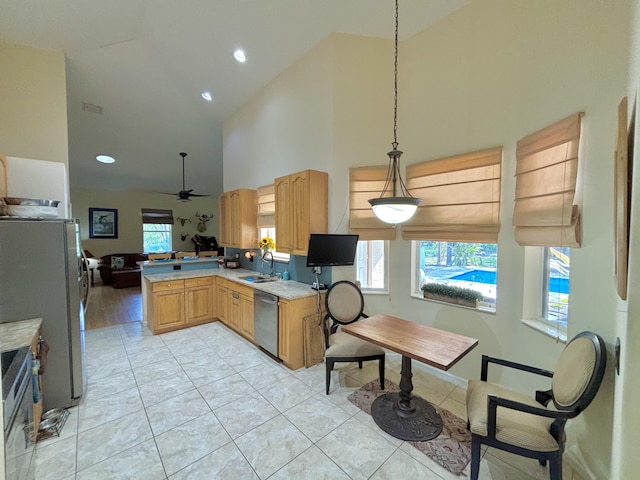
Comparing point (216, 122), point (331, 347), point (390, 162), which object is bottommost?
point (331, 347)

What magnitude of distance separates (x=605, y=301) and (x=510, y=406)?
884 millimetres

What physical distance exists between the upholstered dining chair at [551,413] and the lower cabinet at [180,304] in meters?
4.00

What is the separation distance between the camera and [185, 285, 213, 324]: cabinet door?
426cm

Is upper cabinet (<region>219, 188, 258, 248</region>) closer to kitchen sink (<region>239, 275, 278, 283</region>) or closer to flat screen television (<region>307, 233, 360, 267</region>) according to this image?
kitchen sink (<region>239, 275, 278, 283</region>)

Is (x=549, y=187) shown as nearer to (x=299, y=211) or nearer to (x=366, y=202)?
(x=366, y=202)

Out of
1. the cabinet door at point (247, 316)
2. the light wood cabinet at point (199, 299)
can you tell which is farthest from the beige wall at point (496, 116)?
the light wood cabinet at point (199, 299)

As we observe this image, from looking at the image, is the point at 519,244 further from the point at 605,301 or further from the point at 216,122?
the point at 216,122

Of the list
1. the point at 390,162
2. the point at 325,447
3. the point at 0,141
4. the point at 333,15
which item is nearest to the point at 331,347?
the point at 325,447

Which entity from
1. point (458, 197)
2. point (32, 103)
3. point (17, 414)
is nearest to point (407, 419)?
point (458, 197)

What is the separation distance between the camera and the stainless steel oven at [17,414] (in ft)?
3.84

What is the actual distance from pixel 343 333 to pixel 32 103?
4547 millimetres

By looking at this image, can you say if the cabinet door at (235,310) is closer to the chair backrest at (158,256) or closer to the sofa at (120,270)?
the chair backrest at (158,256)

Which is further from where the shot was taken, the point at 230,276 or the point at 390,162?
the point at 230,276

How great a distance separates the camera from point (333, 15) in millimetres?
2979
